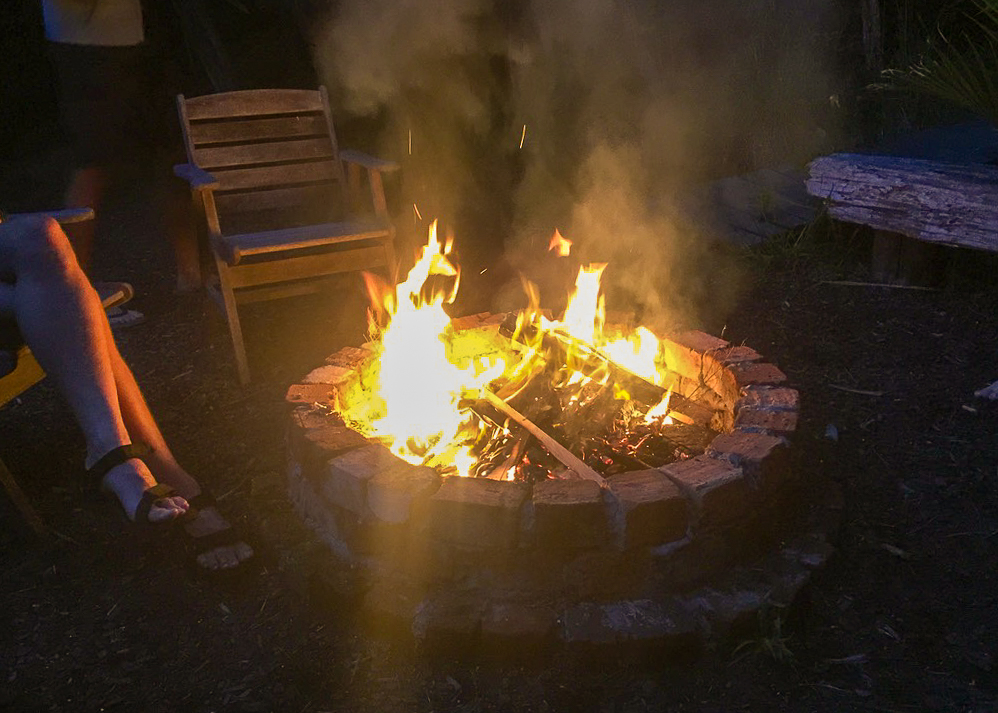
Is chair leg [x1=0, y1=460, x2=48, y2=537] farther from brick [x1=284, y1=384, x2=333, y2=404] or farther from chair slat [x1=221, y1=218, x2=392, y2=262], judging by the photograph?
chair slat [x1=221, y1=218, x2=392, y2=262]

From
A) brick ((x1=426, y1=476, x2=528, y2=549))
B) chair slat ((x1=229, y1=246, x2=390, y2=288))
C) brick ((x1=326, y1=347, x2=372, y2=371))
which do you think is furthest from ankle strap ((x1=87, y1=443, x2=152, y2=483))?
chair slat ((x1=229, y1=246, x2=390, y2=288))

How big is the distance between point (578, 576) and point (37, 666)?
138 cm

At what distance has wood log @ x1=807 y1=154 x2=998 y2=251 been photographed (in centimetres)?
368

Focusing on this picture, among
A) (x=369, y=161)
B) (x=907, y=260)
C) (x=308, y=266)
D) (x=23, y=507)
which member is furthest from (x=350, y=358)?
(x=907, y=260)

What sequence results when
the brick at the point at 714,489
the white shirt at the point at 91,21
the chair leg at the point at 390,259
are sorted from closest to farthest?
the brick at the point at 714,489
the chair leg at the point at 390,259
the white shirt at the point at 91,21

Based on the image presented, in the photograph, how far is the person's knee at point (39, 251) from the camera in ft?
8.41

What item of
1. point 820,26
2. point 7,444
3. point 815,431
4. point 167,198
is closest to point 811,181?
point 815,431

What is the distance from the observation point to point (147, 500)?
7.84ft

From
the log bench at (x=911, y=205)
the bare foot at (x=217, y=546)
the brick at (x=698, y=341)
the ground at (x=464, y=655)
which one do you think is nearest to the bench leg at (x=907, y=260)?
the log bench at (x=911, y=205)

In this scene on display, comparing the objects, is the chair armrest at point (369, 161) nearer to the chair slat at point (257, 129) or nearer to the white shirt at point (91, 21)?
the chair slat at point (257, 129)

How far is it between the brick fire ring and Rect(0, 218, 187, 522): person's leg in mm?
594

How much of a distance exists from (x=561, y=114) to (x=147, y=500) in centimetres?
311

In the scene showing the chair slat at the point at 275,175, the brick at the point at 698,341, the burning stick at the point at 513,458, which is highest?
the chair slat at the point at 275,175

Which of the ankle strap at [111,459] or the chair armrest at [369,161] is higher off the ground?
the chair armrest at [369,161]
